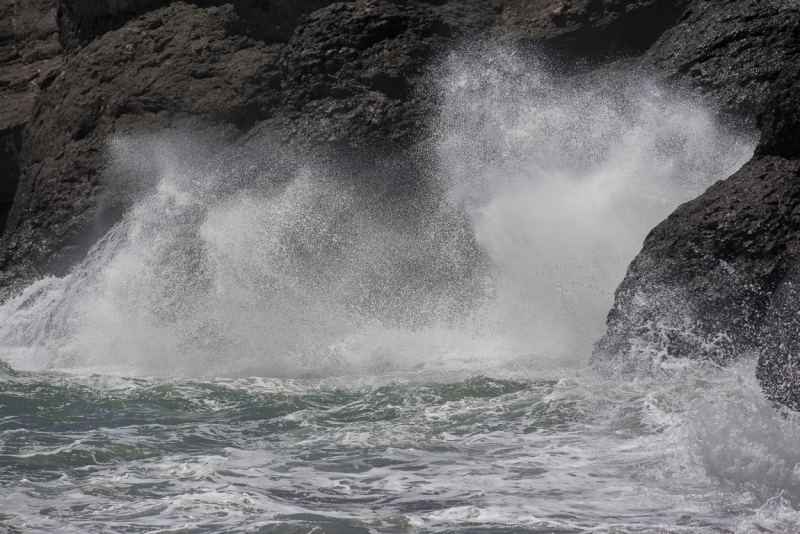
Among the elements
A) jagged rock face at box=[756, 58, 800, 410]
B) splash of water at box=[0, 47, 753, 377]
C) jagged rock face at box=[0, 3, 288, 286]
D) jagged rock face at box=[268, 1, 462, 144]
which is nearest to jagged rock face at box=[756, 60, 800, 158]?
jagged rock face at box=[756, 58, 800, 410]

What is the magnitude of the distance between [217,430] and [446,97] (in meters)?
5.61

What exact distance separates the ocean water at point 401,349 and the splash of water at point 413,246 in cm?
3

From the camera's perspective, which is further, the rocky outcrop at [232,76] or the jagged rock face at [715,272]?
the rocky outcrop at [232,76]

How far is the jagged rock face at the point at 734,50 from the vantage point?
7.48 metres

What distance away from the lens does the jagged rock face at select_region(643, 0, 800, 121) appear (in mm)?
7477

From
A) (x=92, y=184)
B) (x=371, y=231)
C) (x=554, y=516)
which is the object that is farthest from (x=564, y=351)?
(x=92, y=184)

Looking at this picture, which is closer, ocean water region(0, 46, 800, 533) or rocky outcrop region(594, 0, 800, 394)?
ocean water region(0, 46, 800, 533)

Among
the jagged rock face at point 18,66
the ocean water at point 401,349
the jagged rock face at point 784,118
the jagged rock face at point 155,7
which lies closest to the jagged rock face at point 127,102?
the jagged rock face at point 155,7

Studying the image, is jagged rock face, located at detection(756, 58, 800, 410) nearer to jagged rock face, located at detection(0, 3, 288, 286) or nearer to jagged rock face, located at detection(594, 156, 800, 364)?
jagged rock face, located at detection(594, 156, 800, 364)

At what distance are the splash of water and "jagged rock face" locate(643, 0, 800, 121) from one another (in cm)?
31

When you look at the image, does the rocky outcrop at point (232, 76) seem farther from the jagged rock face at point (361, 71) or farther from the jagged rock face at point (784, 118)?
the jagged rock face at point (784, 118)

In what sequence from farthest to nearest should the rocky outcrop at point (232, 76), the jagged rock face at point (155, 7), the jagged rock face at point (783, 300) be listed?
the jagged rock face at point (155, 7) < the rocky outcrop at point (232, 76) < the jagged rock face at point (783, 300)

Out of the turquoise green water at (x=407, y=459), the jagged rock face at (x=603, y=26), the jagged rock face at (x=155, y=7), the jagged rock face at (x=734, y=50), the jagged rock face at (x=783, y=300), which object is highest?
the jagged rock face at (x=155, y=7)

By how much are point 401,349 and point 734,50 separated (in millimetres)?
4562
